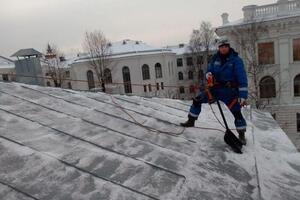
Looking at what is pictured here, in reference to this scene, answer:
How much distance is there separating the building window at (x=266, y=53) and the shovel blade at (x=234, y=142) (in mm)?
19419

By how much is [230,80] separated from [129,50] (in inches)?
1412

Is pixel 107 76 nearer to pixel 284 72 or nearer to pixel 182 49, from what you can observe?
pixel 182 49

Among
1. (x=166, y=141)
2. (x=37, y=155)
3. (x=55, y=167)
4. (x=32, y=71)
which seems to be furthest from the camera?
(x=32, y=71)

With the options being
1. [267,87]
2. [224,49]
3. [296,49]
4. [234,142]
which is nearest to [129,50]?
[267,87]

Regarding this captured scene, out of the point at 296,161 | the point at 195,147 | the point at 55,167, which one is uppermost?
the point at 55,167

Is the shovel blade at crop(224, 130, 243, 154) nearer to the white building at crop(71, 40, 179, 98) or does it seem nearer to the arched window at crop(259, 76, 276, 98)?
the arched window at crop(259, 76, 276, 98)

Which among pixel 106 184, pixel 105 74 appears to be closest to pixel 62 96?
pixel 106 184

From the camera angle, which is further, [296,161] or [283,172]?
[296,161]

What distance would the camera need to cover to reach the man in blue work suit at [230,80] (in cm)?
430

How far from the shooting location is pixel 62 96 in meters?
6.07

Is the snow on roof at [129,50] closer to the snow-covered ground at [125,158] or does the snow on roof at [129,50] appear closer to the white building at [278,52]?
the white building at [278,52]

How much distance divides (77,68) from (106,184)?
3712cm

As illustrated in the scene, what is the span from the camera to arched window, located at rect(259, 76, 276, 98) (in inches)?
893

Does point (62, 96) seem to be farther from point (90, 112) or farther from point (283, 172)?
point (283, 172)
